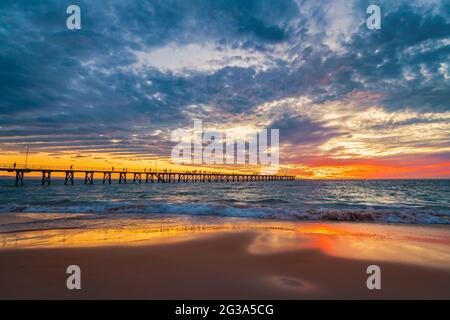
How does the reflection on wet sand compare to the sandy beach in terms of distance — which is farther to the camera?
the reflection on wet sand

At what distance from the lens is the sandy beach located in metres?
3.69

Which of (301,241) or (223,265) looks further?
(301,241)

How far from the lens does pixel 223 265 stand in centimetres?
487

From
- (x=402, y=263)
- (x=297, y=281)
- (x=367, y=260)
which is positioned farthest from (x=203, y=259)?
(x=402, y=263)

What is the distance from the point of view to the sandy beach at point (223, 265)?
145 inches

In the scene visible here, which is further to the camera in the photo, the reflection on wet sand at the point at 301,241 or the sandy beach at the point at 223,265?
the reflection on wet sand at the point at 301,241
